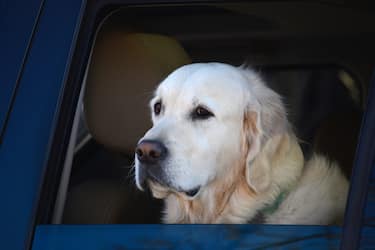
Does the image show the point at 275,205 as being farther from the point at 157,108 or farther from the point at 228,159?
the point at 157,108

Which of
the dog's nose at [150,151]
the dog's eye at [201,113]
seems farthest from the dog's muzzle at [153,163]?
the dog's eye at [201,113]

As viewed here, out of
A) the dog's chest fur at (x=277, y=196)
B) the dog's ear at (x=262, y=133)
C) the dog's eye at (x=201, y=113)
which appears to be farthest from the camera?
the dog's eye at (x=201, y=113)

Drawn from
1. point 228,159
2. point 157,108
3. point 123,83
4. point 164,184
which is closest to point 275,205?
point 228,159

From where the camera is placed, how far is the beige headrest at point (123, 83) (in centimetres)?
198

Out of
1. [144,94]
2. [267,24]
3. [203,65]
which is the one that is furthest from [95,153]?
[267,24]

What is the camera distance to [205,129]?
208 centimetres

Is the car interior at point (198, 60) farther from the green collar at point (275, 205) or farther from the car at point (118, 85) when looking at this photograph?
the green collar at point (275, 205)

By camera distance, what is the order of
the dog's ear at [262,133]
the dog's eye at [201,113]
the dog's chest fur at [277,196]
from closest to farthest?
the dog's chest fur at [277,196] → the dog's ear at [262,133] → the dog's eye at [201,113]

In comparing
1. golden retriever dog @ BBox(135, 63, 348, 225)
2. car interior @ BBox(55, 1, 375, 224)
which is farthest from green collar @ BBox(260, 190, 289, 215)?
car interior @ BBox(55, 1, 375, 224)

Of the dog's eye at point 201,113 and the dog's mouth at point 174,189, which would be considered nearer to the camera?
the dog's mouth at point 174,189

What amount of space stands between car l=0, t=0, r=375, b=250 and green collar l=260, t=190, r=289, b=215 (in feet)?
0.29

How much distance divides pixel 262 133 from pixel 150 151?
306 millimetres

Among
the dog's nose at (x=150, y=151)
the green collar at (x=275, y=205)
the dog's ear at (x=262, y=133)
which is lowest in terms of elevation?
the green collar at (x=275, y=205)

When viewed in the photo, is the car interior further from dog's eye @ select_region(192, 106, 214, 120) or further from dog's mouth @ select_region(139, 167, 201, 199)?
dog's eye @ select_region(192, 106, 214, 120)
